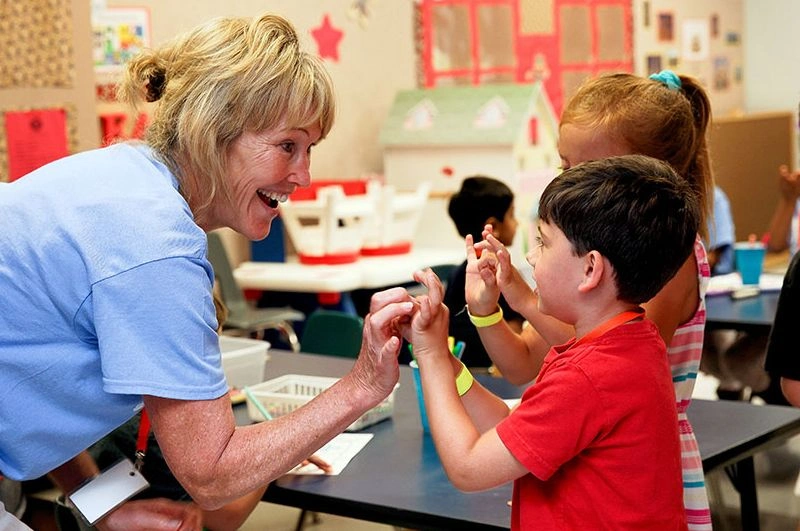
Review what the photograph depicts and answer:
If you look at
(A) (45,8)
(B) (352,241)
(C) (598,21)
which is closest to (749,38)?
(C) (598,21)

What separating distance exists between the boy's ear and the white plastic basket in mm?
938

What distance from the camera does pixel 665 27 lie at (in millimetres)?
8258

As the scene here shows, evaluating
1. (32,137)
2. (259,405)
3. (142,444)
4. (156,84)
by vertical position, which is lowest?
(259,405)

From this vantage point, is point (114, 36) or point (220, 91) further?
point (114, 36)

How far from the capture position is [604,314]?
5.36 ft

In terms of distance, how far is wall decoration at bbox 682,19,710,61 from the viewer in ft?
27.9

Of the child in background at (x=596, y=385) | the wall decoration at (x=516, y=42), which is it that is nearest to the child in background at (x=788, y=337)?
the child in background at (x=596, y=385)

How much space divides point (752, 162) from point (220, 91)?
7305 millimetres

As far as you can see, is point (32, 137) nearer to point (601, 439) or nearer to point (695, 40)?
point (601, 439)

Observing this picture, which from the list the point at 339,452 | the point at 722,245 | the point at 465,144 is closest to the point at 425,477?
the point at 339,452

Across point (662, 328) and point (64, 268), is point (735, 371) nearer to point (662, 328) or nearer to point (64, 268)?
point (662, 328)

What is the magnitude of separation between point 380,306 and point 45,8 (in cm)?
278

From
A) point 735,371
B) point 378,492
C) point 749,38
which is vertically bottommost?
point 735,371

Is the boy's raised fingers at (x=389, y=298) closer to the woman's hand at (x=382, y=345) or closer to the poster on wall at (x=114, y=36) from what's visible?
the woman's hand at (x=382, y=345)
